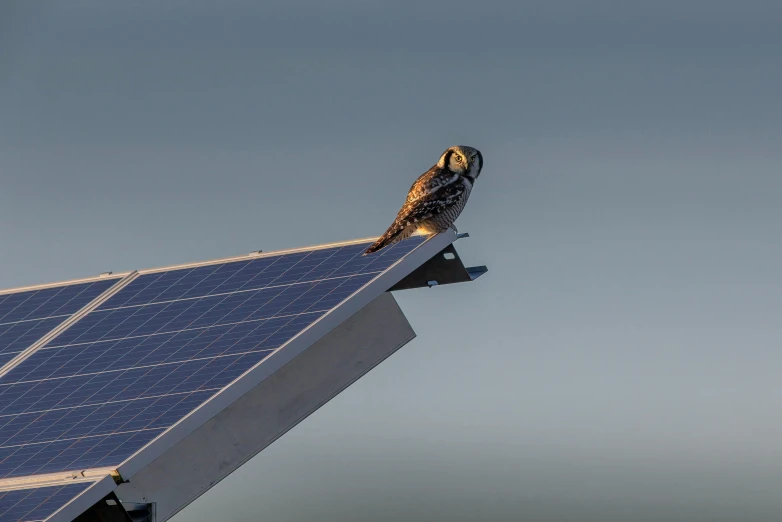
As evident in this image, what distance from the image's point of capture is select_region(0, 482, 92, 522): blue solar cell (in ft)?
74.9

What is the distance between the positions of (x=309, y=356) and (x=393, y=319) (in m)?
1.76

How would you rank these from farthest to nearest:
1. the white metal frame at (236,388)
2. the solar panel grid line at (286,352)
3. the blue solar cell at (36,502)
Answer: the solar panel grid line at (286,352)
the white metal frame at (236,388)
the blue solar cell at (36,502)

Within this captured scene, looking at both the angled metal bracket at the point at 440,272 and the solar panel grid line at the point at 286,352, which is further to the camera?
the angled metal bracket at the point at 440,272

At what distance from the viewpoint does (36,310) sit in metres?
32.7

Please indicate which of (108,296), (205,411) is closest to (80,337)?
(108,296)

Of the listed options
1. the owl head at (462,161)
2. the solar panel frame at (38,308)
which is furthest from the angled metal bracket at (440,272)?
the solar panel frame at (38,308)

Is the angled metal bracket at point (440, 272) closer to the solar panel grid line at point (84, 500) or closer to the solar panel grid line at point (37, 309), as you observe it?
the solar panel grid line at point (84, 500)

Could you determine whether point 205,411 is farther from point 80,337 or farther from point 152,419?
point 80,337

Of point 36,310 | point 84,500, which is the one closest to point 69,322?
point 36,310

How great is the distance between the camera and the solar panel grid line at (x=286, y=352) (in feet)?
77.4

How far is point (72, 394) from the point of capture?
27.0 meters

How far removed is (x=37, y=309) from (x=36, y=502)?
A: 10.2m

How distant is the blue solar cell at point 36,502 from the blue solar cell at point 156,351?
1.98 ft

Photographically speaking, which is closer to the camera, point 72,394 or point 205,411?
point 205,411
